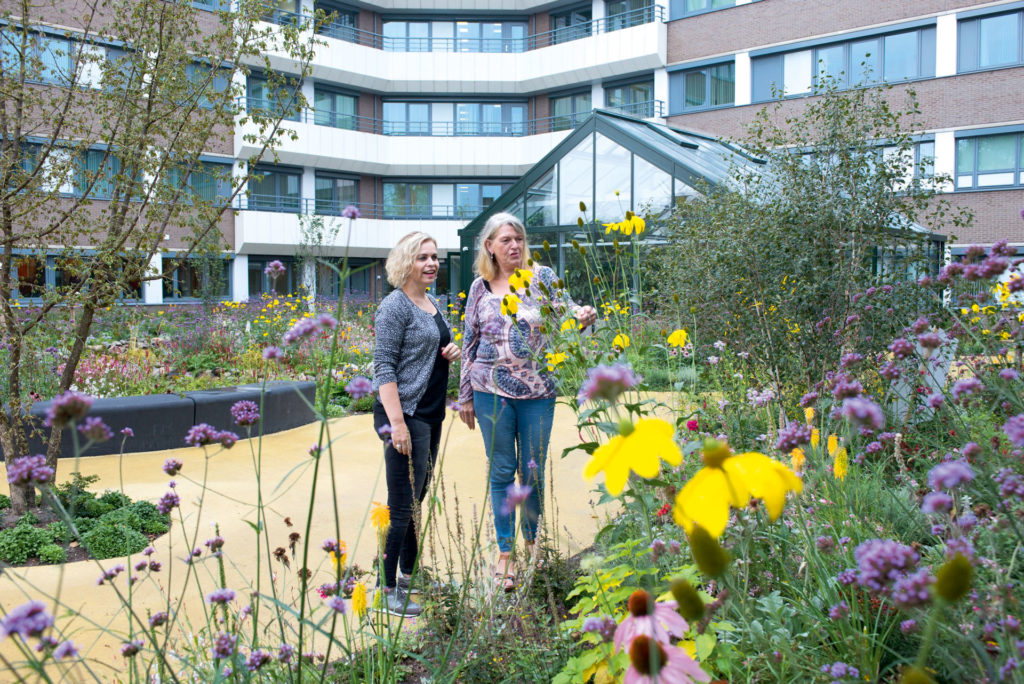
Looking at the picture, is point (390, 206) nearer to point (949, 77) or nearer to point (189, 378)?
point (949, 77)

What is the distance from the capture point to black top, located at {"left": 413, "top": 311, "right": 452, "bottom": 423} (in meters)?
3.45

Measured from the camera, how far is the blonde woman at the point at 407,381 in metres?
3.30

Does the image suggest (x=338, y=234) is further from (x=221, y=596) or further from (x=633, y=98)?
(x=221, y=596)

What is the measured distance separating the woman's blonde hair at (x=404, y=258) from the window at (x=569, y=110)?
2279cm

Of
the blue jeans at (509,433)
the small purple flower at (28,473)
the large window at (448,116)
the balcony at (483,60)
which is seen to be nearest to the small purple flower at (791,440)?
the small purple flower at (28,473)

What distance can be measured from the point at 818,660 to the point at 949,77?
2097 centimetres

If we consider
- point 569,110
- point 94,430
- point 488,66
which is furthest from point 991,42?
point 94,430

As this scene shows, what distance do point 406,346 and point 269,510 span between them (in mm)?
2267

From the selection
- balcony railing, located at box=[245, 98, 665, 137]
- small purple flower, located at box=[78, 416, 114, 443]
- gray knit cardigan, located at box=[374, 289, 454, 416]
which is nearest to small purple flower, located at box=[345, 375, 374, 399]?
small purple flower, located at box=[78, 416, 114, 443]

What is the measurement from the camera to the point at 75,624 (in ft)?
10.2

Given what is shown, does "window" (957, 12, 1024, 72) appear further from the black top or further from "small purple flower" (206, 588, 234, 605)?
"small purple flower" (206, 588, 234, 605)

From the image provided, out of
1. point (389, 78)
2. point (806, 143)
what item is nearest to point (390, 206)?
point (389, 78)

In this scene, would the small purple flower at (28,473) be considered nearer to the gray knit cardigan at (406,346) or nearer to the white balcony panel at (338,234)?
the gray knit cardigan at (406,346)

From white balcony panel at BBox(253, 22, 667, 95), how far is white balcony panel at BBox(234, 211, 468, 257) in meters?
4.43
